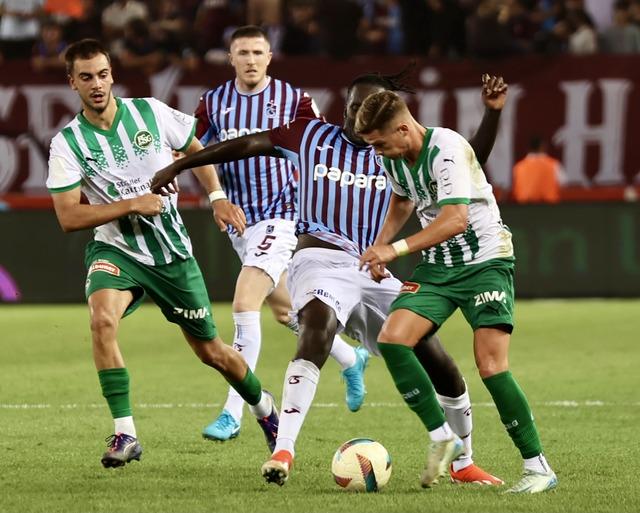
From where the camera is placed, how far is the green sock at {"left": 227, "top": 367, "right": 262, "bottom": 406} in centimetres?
728

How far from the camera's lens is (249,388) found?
729 centimetres

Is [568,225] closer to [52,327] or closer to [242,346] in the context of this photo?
[52,327]

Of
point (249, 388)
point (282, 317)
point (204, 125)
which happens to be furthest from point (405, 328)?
point (204, 125)

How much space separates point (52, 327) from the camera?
13.9 meters

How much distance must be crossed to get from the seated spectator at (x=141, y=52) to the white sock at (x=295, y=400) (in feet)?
38.3

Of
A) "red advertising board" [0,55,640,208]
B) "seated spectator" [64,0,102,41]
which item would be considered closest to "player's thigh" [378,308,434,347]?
"red advertising board" [0,55,640,208]

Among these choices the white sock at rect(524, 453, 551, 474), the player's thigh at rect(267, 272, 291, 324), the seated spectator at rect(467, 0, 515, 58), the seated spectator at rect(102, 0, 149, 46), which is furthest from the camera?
the seated spectator at rect(102, 0, 149, 46)

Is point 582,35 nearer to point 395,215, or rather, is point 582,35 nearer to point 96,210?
point 395,215

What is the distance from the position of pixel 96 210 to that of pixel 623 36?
40.4ft

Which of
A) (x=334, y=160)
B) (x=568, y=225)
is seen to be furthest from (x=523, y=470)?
(x=568, y=225)

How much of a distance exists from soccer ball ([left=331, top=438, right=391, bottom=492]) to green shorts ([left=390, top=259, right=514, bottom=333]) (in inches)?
25.5

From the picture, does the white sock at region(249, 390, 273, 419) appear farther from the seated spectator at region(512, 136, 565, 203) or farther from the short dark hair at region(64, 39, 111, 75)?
the seated spectator at region(512, 136, 565, 203)

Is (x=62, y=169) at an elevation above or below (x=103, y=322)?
above

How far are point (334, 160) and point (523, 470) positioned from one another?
195 cm
